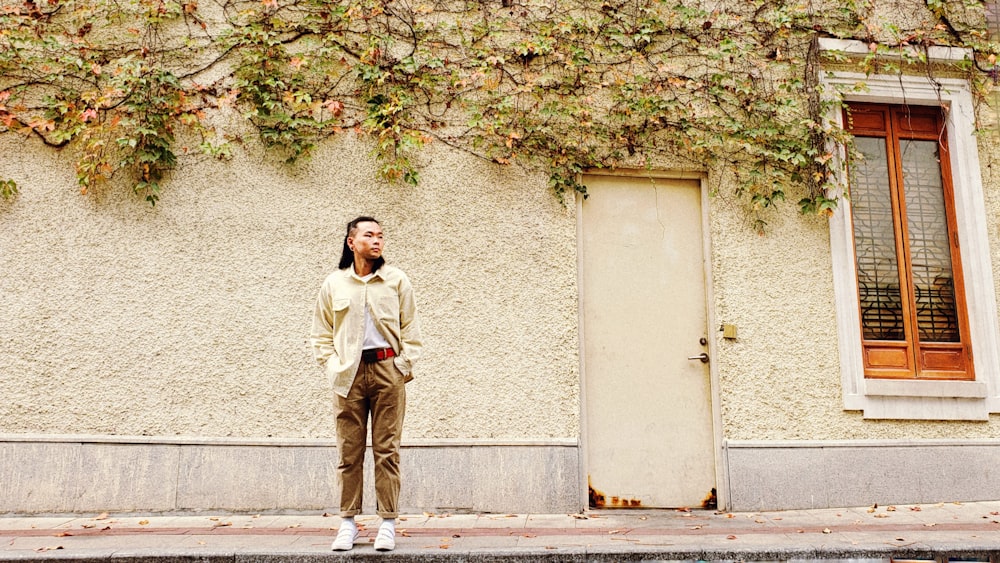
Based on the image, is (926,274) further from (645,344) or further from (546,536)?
(546,536)

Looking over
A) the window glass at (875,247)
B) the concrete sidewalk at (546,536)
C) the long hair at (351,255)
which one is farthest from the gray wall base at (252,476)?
the window glass at (875,247)

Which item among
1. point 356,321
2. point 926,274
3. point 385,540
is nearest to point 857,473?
point 926,274

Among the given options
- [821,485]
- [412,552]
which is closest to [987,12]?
[821,485]

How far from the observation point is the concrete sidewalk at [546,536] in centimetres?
396

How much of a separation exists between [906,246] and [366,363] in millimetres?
4755

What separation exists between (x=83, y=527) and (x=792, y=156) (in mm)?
5895

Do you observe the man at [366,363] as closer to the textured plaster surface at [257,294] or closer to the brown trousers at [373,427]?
the brown trousers at [373,427]

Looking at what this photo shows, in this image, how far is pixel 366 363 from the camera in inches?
162

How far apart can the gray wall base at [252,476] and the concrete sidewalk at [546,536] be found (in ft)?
0.32

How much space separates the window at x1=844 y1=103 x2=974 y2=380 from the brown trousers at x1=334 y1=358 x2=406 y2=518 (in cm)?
400

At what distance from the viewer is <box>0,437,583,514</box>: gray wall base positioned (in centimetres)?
514

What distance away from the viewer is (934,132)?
6.39 metres

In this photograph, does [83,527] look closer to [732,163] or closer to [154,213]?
[154,213]

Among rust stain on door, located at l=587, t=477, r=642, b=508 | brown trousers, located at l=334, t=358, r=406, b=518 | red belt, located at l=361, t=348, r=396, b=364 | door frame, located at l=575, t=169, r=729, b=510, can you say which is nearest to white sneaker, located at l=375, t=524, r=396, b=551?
brown trousers, located at l=334, t=358, r=406, b=518
